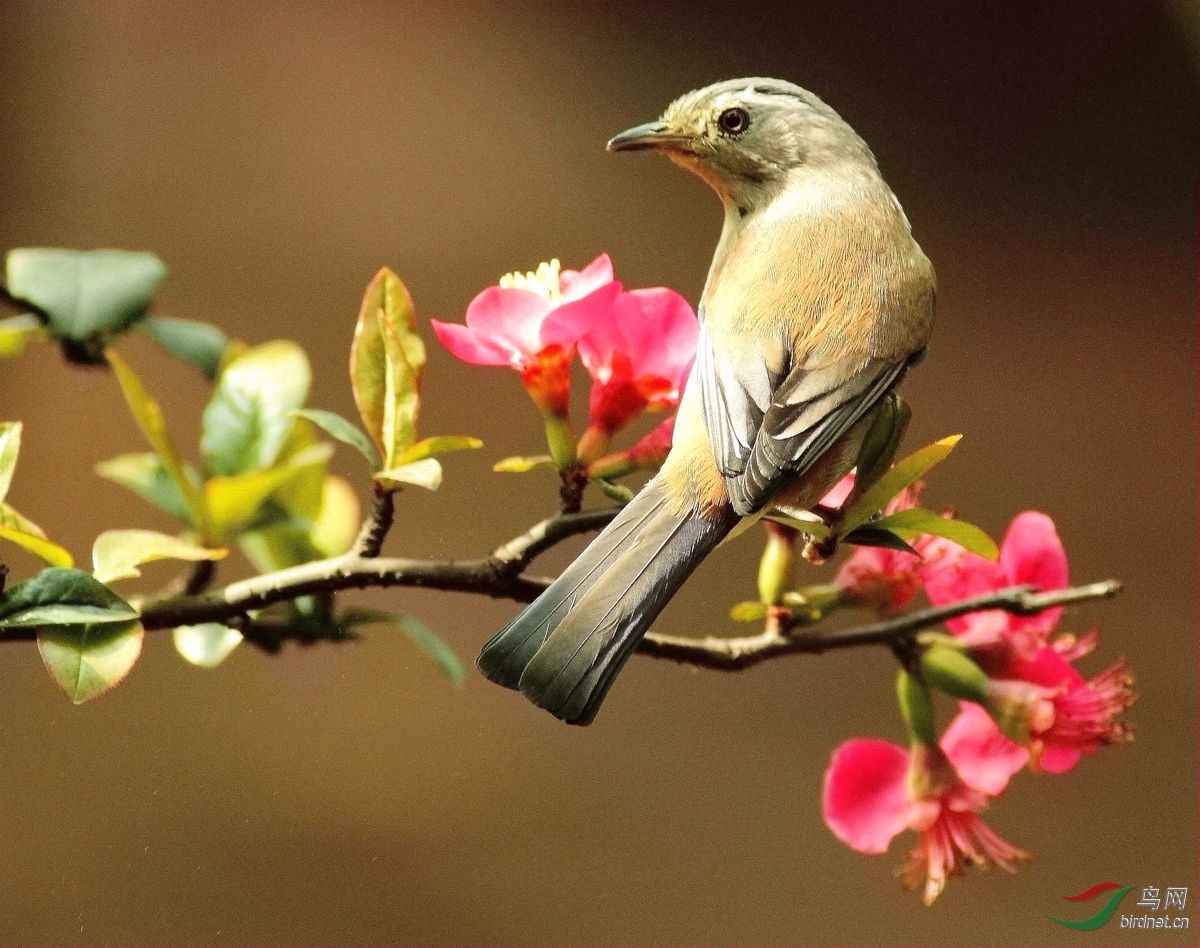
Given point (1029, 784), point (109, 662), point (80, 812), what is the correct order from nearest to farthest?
point (109, 662), point (80, 812), point (1029, 784)

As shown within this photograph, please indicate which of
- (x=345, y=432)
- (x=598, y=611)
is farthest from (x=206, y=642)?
(x=598, y=611)

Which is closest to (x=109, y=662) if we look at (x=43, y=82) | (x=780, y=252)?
(x=780, y=252)

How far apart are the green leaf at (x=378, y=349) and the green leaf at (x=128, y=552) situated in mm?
99

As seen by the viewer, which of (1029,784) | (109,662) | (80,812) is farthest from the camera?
(1029,784)

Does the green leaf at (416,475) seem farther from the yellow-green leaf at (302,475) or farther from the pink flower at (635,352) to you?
the yellow-green leaf at (302,475)

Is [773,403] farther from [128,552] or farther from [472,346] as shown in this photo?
[128,552]

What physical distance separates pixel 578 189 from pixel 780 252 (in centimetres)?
41

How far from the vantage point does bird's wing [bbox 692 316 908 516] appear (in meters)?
0.42

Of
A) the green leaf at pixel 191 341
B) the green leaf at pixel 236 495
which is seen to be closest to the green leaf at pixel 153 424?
the green leaf at pixel 236 495

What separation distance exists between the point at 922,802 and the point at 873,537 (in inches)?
8.2

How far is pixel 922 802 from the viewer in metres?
0.58

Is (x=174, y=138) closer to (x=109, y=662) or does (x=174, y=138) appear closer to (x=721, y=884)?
(x=109, y=662)

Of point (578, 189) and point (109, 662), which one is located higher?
point (578, 189)

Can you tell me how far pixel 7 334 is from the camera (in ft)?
2.02
